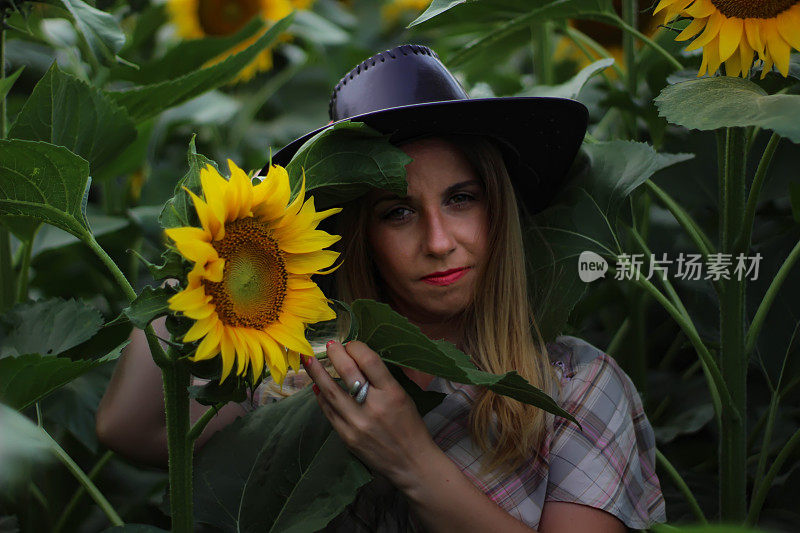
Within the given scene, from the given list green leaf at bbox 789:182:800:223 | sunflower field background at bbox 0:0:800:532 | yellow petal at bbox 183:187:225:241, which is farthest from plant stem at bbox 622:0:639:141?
yellow petal at bbox 183:187:225:241

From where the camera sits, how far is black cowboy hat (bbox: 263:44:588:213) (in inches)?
37.7

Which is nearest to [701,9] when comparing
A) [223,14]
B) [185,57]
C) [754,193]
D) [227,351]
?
[754,193]

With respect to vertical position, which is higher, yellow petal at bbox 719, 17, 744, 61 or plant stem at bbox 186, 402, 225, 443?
yellow petal at bbox 719, 17, 744, 61

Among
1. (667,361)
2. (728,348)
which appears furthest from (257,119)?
(728,348)

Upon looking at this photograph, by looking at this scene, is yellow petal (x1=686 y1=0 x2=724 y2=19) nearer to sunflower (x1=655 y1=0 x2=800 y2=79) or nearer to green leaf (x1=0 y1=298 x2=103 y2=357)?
sunflower (x1=655 y1=0 x2=800 y2=79)

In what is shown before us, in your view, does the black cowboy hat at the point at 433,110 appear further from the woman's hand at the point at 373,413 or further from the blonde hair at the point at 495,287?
the woman's hand at the point at 373,413

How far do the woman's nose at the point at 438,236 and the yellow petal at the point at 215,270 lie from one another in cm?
32

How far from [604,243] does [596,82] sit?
2.20 ft

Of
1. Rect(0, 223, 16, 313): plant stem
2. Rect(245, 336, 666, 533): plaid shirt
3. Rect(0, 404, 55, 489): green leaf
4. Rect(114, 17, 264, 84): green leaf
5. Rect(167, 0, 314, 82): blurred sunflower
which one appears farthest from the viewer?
Rect(167, 0, 314, 82): blurred sunflower

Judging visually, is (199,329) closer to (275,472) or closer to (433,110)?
(275,472)

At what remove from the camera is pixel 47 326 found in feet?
3.18

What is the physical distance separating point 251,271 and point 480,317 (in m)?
0.40

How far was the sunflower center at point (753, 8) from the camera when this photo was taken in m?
0.88

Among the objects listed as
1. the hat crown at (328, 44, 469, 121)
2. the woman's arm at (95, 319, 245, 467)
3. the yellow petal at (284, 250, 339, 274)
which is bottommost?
the woman's arm at (95, 319, 245, 467)
